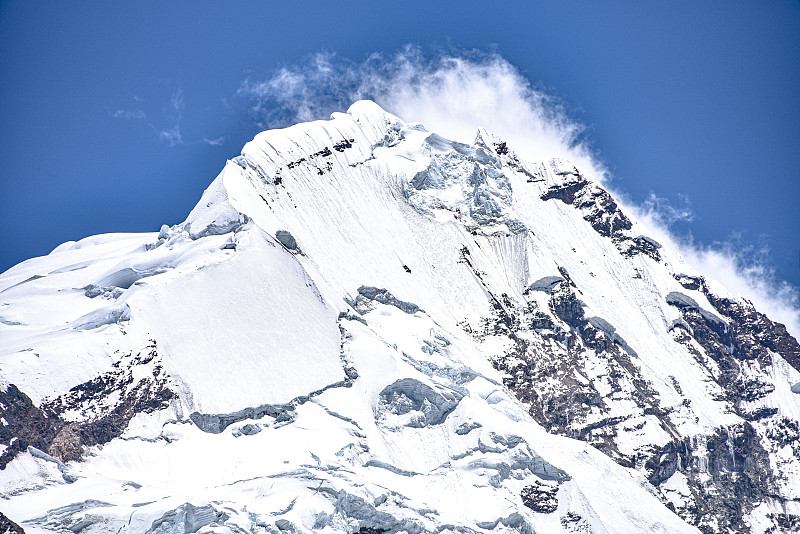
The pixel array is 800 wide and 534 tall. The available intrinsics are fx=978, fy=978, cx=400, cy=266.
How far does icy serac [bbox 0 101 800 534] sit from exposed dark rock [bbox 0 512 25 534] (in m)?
6.21

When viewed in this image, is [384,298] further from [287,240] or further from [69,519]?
[69,519]

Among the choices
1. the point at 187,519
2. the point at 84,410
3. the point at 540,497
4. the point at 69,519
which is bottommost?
the point at 69,519

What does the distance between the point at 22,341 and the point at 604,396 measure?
102741 millimetres

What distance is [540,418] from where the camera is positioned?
175 metres

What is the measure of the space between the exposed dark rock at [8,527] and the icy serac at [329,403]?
6.21 m

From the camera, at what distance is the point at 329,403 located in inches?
6053

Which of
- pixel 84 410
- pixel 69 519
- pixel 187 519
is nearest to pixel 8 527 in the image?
pixel 69 519

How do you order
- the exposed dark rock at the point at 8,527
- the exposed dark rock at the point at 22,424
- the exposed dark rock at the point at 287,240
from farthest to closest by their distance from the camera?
1. the exposed dark rock at the point at 287,240
2. the exposed dark rock at the point at 22,424
3. the exposed dark rock at the point at 8,527

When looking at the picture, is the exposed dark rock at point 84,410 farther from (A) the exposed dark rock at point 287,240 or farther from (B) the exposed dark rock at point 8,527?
(A) the exposed dark rock at point 287,240

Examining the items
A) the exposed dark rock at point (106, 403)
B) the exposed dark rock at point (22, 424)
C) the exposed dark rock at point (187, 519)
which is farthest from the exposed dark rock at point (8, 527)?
the exposed dark rock at point (106, 403)

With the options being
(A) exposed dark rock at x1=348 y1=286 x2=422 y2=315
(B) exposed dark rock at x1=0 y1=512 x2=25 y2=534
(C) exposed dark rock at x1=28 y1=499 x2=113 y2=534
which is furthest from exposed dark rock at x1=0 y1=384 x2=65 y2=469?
(A) exposed dark rock at x1=348 y1=286 x2=422 y2=315

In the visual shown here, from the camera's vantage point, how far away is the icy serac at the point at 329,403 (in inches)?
5231

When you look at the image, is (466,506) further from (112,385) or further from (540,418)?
(112,385)

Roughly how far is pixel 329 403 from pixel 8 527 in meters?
54.6
